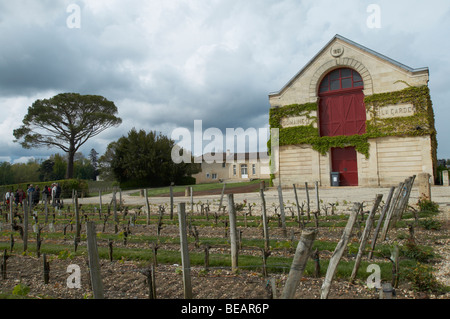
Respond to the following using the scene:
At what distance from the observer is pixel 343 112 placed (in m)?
23.6

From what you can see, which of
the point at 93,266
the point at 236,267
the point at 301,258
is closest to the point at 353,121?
the point at 236,267

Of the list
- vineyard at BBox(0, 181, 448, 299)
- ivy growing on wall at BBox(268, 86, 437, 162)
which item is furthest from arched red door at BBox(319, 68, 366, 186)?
vineyard at BBox(0, 181, 448, 299)

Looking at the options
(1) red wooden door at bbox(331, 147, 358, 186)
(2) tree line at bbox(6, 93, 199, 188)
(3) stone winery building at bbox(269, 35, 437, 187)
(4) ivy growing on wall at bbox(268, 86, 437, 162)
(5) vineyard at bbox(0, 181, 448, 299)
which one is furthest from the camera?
(2) tree line at bbox(6, 93, 199, 188)

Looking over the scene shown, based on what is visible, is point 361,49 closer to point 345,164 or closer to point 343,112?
point 343,112

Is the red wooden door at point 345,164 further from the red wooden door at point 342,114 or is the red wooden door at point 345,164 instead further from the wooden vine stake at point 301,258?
the wooden vine stake at point 301,258

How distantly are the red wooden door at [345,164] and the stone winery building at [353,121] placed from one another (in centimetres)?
7

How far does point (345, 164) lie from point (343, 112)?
3955 millimetres

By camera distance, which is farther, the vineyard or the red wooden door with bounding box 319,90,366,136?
the red wooden door with bounding box 319,90,366,136

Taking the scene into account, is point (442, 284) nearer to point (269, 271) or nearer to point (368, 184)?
point (269, 271)

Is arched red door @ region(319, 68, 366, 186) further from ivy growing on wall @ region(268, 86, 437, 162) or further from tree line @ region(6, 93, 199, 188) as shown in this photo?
tree line @ region(6, 93, 199, 188)

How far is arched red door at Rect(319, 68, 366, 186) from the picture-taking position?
22969mm

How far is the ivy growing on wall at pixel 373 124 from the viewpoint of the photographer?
20656mm
